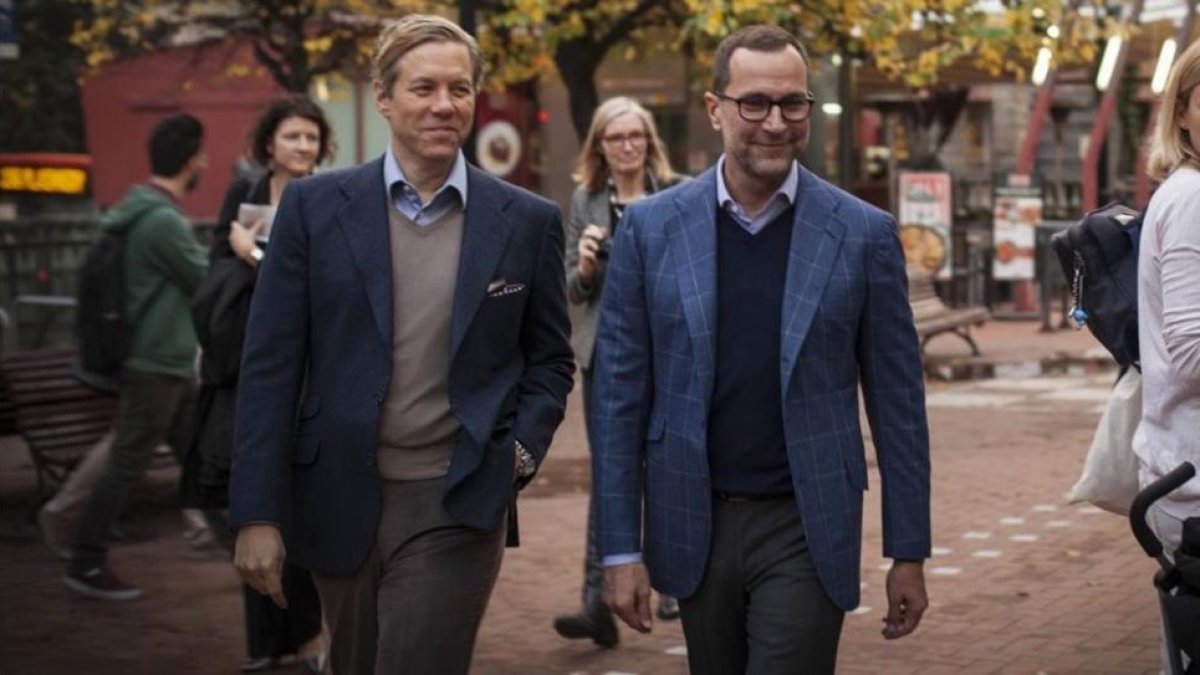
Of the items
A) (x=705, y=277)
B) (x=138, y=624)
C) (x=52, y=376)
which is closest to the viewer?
(x=705, y=277)

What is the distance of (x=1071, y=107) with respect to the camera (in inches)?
1262

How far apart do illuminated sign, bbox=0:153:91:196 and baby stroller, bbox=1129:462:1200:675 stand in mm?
12701

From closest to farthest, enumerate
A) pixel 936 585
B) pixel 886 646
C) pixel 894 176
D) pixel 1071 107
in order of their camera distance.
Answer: pixel 886 646
pixel 936 585
pixel 894 176
pixel 1071 107

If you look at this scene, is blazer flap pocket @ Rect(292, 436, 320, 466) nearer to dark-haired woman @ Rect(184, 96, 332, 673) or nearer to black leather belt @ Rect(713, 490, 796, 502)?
black leather belt @ Rect(713, 490, 796, 502)

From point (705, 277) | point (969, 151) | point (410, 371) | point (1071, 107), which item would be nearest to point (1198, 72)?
point (705, 277)

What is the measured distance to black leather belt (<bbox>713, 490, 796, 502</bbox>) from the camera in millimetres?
4293

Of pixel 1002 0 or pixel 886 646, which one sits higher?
pixel 1002 0

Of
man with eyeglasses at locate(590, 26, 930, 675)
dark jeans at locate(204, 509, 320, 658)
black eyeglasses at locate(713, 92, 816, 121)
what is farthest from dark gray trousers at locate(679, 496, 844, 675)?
dark jeans at locate(204, 509, 320, 658)

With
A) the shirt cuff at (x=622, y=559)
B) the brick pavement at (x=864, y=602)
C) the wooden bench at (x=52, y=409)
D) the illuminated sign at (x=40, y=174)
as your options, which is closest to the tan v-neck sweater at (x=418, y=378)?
the shirt cuff at (x=622, y=559)

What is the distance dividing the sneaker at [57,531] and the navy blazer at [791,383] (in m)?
5.18

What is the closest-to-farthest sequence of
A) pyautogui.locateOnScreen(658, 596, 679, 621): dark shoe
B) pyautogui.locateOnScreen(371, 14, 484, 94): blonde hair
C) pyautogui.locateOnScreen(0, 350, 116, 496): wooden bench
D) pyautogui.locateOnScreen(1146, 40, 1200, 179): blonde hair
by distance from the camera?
pyautogui.locateOnScreen(371, 14, 484, 94): blonde hair
pyautogui.locateOnScreen(1146, 40, 1200, 179): blonde hair
pyautogui.locateOnScreen(658, 596, 679, 621): dark shoe
pyautogui.locateOnScreen(0, 350, 116, 496): wooden bench

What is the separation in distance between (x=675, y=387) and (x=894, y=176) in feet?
79.0

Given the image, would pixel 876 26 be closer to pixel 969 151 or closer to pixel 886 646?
pixel 886 646

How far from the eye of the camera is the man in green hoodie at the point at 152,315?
877 cm
